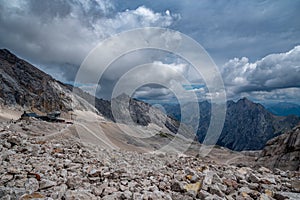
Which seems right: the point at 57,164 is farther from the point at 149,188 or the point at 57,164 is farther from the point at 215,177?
the point at 215,177

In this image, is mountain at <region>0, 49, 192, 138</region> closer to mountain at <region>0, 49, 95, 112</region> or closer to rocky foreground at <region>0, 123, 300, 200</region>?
mountain at <region>0, 49, 95, 112</region>

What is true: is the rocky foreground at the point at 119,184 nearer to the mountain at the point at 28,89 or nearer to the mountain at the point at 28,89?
the mountain at the point at 28,89

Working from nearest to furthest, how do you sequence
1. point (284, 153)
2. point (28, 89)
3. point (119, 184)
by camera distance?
point (119, 184) → point (284, 153) → point (28, 89)

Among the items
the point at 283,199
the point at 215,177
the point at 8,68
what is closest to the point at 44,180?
the point at 215,177

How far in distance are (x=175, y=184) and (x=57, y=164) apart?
5466 mm

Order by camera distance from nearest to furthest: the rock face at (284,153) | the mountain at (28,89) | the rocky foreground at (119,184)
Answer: the rocky foreground at (119,184) → the rock face at (284,153) → the mountain at (28,89)

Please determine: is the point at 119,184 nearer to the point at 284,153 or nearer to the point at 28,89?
the point at 284,153

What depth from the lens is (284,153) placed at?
1972 cm

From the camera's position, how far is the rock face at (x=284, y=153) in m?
18.0

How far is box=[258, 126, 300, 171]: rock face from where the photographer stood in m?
18.0

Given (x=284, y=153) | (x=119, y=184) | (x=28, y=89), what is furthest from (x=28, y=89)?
(x=119, y=184)

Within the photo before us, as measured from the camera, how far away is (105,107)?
183 meters

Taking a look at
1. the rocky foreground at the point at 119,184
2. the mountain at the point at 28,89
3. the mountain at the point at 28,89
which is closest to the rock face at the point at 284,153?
the rocky foreground at the point at 119,184

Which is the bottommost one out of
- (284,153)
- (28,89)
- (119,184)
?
(119,184)
